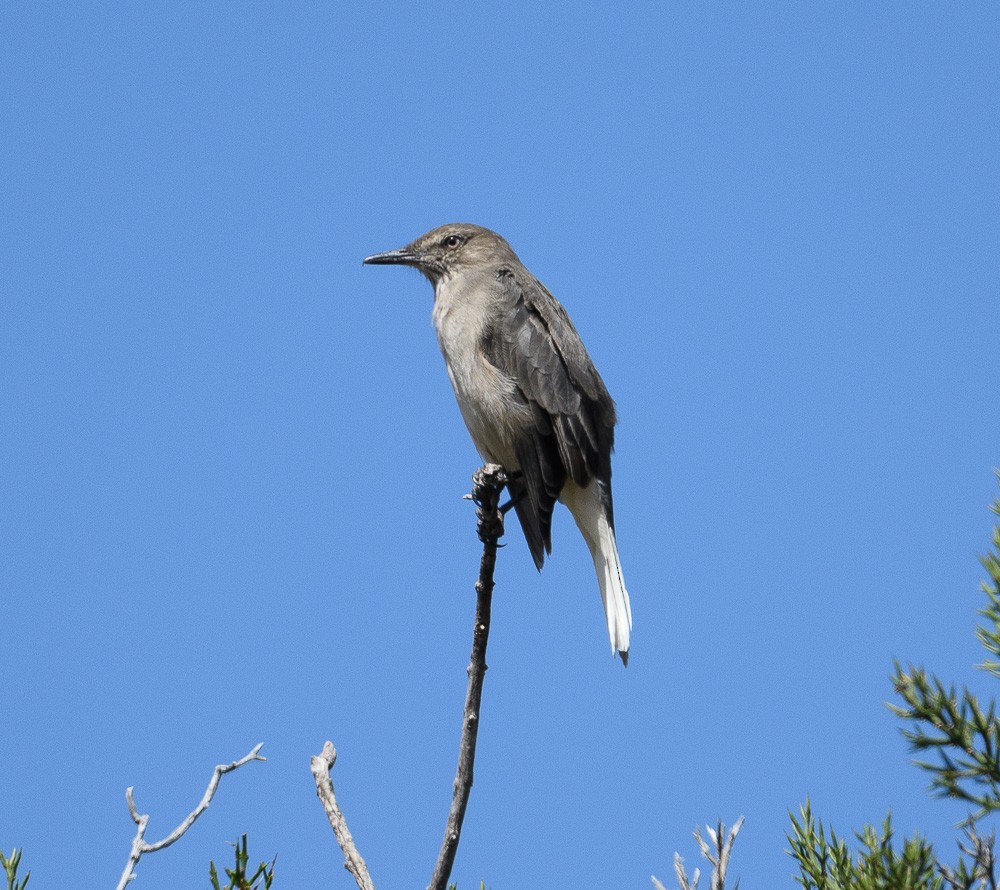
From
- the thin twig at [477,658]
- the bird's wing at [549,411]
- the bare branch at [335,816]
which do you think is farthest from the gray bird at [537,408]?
Result: the bare branch at [335,816]

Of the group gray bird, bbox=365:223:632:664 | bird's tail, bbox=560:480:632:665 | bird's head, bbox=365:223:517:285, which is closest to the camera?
bird's tail, bbox=560:480:632:665

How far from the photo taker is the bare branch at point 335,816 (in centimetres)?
340

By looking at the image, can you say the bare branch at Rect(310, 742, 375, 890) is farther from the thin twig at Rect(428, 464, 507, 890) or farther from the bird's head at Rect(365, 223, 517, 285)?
the bird's head at Rect(365, 223, 517, 285)

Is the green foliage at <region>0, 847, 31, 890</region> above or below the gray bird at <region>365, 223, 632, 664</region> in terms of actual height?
below

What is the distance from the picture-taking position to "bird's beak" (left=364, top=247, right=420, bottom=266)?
724 cm

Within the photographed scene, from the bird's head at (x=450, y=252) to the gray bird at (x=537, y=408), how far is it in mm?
576

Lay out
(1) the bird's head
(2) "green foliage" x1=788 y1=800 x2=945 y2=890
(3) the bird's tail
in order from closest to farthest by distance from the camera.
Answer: (2) "green foliage" x1=788 y1=800 x2=945 y2=890 → (3) the bird's tail → (1) the bird's head

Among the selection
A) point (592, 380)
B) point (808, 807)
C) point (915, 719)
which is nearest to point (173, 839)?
point (808, 807)

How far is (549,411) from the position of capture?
605 cm

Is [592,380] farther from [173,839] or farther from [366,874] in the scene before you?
[173,839]

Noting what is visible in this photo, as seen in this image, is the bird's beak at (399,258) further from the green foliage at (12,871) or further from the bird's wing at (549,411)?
the green foliage at (12,871)

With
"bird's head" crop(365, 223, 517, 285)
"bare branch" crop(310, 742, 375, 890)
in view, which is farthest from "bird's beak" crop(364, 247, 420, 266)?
"bare branch" crop(310, 742, 375, 890)

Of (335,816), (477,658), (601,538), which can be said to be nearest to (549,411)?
(601,538)

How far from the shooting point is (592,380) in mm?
6270
